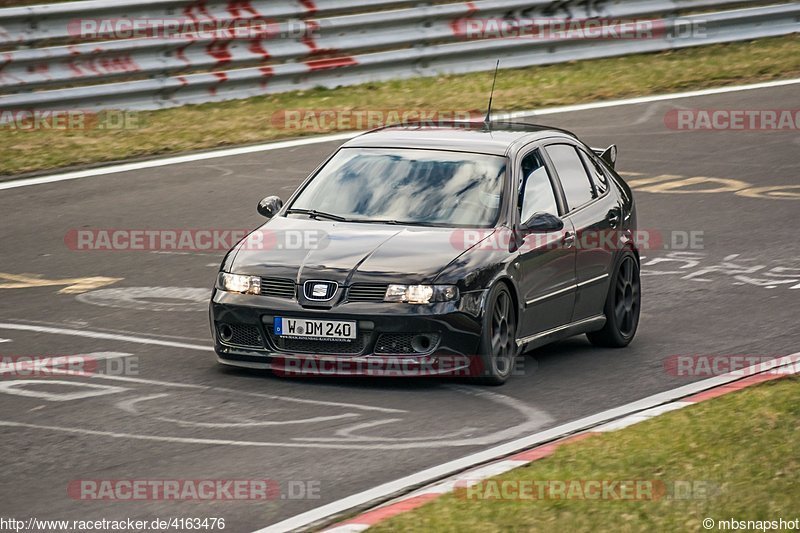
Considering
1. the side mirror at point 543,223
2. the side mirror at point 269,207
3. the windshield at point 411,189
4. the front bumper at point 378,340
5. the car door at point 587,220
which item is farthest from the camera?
the car door at point 587,220

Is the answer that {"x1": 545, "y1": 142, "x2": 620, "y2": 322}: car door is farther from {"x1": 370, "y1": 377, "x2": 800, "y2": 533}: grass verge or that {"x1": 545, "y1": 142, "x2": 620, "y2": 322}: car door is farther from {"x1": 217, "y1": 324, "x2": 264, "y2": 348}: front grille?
{"x1": 217, "y1": 324, "x2": 264, "y2": 348}: front grille

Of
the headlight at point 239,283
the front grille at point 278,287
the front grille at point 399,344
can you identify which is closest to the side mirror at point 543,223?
the front grille at point 399,344

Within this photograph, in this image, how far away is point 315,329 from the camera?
30.6 ft

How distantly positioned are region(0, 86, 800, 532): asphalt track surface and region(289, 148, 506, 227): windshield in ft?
3.61

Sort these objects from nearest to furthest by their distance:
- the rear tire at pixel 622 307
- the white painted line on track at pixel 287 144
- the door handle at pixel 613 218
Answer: the rear tire at pixel 622 307
the door handle at pixel 613 218
the white painted line on track at pixel 287 144

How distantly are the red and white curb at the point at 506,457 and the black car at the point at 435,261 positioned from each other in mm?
1032

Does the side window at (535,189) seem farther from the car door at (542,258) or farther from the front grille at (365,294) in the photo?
the front grille at (365,294)

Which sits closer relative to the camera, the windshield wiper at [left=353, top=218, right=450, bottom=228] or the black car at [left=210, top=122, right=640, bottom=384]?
the black car at [left=210, top=122, right=640, bottom=384]

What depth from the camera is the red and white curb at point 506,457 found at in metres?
6.75

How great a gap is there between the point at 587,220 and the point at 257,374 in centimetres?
268

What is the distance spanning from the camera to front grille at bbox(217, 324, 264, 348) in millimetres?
9508

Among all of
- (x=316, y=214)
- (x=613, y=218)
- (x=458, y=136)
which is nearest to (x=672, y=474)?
(x=316, y=214)

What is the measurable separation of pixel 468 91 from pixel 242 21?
9.97 feet

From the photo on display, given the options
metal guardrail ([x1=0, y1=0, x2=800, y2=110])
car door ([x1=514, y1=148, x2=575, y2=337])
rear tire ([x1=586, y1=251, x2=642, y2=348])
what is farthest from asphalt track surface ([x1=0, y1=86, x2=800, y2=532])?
metal guardrail ([x1=0, y1=0, x2=800, y2=110])
